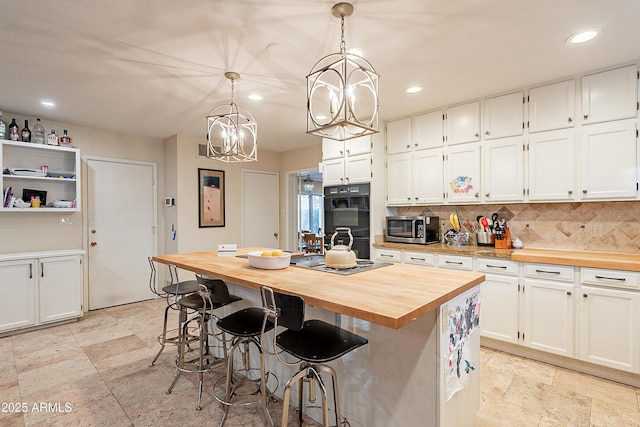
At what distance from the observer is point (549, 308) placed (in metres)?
2.71

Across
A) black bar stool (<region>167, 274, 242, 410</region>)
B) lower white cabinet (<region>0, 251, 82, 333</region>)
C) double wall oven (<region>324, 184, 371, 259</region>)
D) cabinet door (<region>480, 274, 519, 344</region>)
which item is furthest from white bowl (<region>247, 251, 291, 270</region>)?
lower white cabinet (<region>0, 251, 82, 333</region>)

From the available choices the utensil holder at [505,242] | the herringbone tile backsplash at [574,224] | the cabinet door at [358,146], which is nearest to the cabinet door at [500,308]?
the utensil holder at [505,242]

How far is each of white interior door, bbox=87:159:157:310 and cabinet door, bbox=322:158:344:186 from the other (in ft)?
9.11

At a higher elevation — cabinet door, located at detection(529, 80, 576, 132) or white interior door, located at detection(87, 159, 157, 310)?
cabinet door, located at detection(529, 80, 576, 132)

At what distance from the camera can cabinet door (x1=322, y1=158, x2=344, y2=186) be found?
13.9 ft

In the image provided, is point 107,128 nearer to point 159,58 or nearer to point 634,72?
point 159,58

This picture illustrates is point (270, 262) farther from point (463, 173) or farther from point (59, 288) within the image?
point (59, 288)

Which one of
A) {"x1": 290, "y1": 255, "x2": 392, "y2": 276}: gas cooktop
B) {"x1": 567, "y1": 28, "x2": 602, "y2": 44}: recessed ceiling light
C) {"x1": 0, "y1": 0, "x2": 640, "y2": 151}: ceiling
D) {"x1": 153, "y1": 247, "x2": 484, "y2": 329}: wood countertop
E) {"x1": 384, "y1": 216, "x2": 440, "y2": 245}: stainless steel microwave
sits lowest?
{"x1": 153, "y1": 247, "x2": 484, "y2": 329}: wood countertop

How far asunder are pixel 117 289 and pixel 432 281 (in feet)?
15.3

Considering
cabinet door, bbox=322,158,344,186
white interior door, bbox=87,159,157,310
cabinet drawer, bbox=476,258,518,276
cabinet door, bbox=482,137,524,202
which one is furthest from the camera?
white interior door, bbox=87,159,157,310

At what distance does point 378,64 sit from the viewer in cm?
257

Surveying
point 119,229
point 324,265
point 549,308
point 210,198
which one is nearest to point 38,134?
point 119,229

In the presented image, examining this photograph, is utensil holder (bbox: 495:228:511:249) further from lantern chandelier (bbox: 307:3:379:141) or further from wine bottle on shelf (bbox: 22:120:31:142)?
wine bottle on shelf (bbox: 22:120:31:142)

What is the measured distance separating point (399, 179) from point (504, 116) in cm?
128
